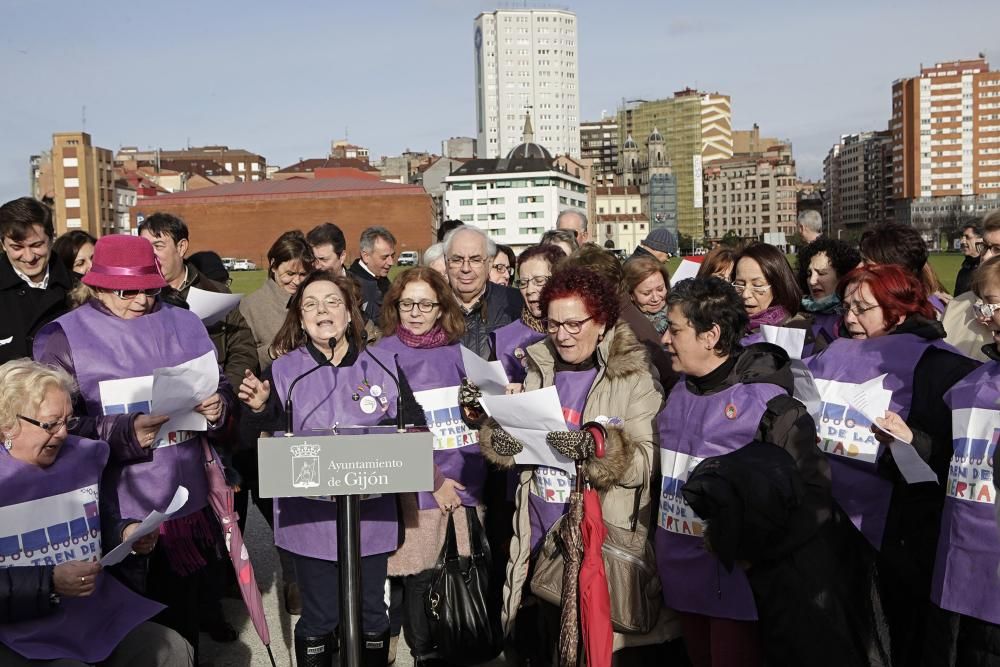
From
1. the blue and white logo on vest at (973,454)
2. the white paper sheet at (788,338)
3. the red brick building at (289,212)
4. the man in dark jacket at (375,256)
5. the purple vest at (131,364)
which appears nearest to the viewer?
the blue and white logo on vest at (973,454)

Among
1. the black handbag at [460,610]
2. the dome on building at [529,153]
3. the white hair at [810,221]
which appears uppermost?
the dome on building at [529,153]

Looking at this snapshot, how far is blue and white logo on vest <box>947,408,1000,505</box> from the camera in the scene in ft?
11.8

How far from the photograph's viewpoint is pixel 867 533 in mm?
4242

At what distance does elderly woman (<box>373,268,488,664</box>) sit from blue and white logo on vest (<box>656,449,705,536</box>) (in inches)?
47.4

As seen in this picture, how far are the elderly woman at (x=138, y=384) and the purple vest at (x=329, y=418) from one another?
0.35 meters

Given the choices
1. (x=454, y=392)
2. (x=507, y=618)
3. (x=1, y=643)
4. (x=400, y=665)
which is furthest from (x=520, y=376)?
(x=1, y=643)

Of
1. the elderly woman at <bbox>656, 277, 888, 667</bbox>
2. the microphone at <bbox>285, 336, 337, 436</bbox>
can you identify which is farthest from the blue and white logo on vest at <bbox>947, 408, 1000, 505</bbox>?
the microphone at <bbox>285, 336, 337, 436</bbox>

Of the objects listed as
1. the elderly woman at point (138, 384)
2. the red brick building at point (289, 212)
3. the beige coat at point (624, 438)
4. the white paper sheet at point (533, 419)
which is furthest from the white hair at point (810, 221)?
the red brick building at point (289, 212)

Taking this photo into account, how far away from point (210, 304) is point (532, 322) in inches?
68.8

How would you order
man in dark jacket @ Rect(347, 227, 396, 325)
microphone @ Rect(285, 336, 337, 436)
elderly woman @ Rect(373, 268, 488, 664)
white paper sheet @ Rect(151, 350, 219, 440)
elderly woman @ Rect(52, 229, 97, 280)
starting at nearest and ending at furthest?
white paper sheet @ Rect(151, 350, 219, 440) → microphone @ Rect(285, 336, 337, 436) → elderly woman @ Rect(373, 268, 488, 664) → elderly woman @ Rect(52, 229, 97, 280) → man in dark jacket @ Rect(347, 227, 396, 325)

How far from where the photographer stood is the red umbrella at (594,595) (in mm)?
3766

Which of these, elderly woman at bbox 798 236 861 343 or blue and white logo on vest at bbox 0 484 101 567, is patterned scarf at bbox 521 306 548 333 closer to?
elderly woman at bbox 798 236 861 343

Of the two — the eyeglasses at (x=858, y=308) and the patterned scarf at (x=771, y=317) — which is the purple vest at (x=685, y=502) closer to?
the eyeglasses at (x=858, y=308)

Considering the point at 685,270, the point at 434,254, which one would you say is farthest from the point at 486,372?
the point at 685,270
